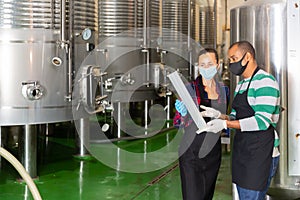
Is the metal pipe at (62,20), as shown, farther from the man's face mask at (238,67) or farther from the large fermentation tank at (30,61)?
the man's face mask at (238,67)

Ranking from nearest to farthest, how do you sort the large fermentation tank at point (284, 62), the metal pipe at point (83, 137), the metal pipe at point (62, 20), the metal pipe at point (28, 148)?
the large fermentation tank at point (284, 62) → the metal pipe at point (62, 20) → the metal pipe at point (28, 148) → the metal pipe at point (83, 137)

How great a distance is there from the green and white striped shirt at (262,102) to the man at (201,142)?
0.92 feet

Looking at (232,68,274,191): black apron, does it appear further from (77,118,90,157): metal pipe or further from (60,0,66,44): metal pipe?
(77,118,90,157): metal pipe

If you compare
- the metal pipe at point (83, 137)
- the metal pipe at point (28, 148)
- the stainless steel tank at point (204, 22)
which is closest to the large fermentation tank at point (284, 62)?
the metal pipe at point (28, 148)

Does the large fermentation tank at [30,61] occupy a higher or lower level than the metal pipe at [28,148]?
higher

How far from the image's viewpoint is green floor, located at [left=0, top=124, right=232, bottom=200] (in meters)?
3.90

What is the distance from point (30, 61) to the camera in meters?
3.89

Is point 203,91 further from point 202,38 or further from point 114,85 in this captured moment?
point 202,38

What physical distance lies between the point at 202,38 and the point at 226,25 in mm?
925

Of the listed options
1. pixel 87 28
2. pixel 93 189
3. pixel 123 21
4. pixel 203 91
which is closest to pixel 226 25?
pixel 123 21

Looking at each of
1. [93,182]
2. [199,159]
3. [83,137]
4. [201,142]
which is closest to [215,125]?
[201,142]

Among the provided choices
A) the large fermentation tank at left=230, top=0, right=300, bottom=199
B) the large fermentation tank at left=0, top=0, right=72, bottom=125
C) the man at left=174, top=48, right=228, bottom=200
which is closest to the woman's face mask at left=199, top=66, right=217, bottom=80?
the man at left=174, top=48, right=228, bottom=200

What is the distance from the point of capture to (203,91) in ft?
8.93

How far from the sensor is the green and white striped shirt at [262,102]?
7.99 feet
